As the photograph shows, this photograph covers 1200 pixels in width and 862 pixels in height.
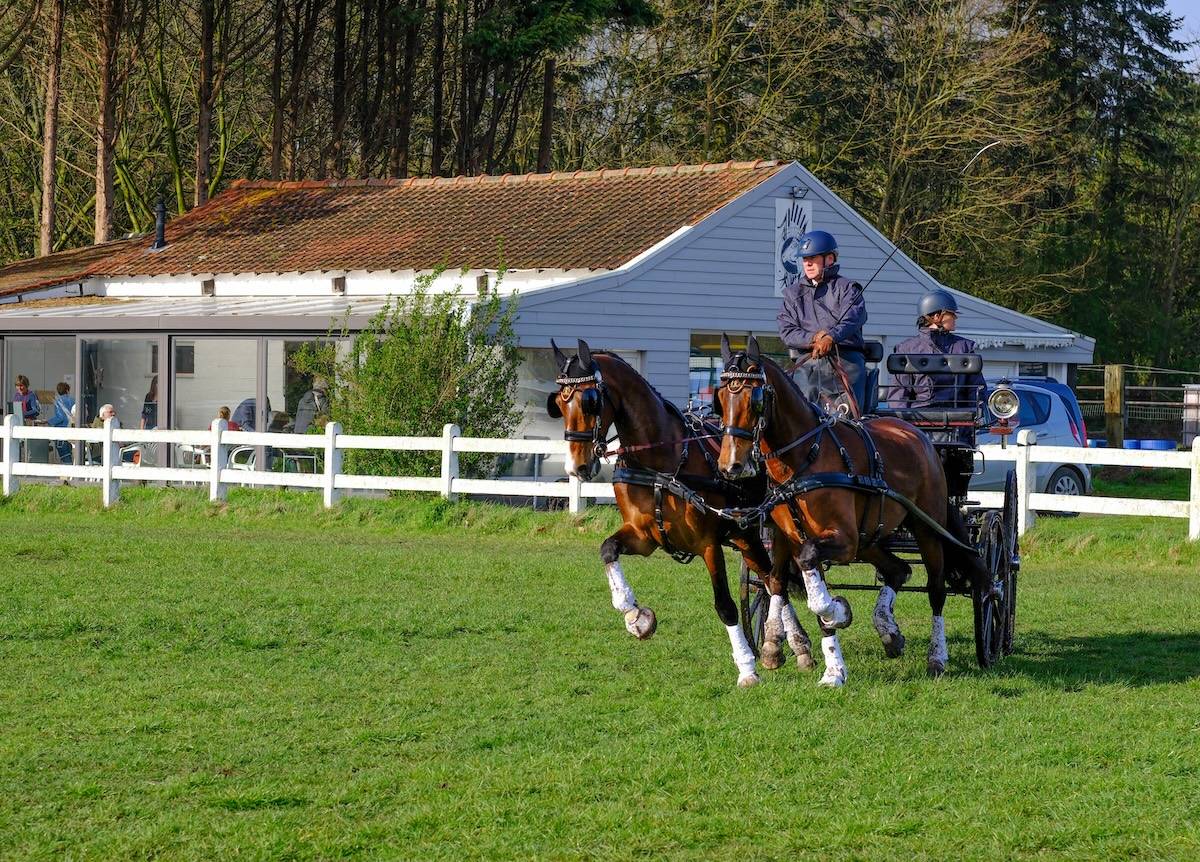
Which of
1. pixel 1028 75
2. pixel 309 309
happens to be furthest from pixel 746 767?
pixel 1028 75

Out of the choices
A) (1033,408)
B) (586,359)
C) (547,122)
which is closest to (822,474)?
(586,359)

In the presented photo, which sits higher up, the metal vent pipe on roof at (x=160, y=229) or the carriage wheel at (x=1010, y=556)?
the metal vent pipe on roof at (x=160, y=229)

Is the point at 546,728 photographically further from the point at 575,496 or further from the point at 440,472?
the point at 440,472

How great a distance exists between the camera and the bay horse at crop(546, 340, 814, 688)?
28.7ft

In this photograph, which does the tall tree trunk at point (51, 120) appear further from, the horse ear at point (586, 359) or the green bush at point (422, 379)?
the horse ear at point (586, 359)

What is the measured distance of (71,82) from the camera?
39.4 m

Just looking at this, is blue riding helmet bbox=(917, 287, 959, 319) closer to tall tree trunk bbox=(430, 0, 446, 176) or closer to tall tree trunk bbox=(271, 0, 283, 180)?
tall tree trunk bbox=(430, 0, 446, 176)

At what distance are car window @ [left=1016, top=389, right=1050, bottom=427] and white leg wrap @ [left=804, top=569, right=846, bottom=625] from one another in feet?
41.8

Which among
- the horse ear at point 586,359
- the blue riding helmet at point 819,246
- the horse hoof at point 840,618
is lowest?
the horse hoof at point 840,618

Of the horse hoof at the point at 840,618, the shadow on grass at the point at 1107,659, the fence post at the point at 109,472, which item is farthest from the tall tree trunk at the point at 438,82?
the horse hoof at the point at 840,618

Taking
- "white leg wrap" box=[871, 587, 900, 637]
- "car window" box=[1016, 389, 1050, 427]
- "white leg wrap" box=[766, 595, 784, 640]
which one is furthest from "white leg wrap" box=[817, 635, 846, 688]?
"car window" box=[1016, 389, 1050, 427]

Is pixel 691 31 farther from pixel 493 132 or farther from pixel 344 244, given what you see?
pixel 344 244

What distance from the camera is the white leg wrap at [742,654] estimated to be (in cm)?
892

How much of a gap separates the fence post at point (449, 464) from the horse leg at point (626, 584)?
10.6 meters
